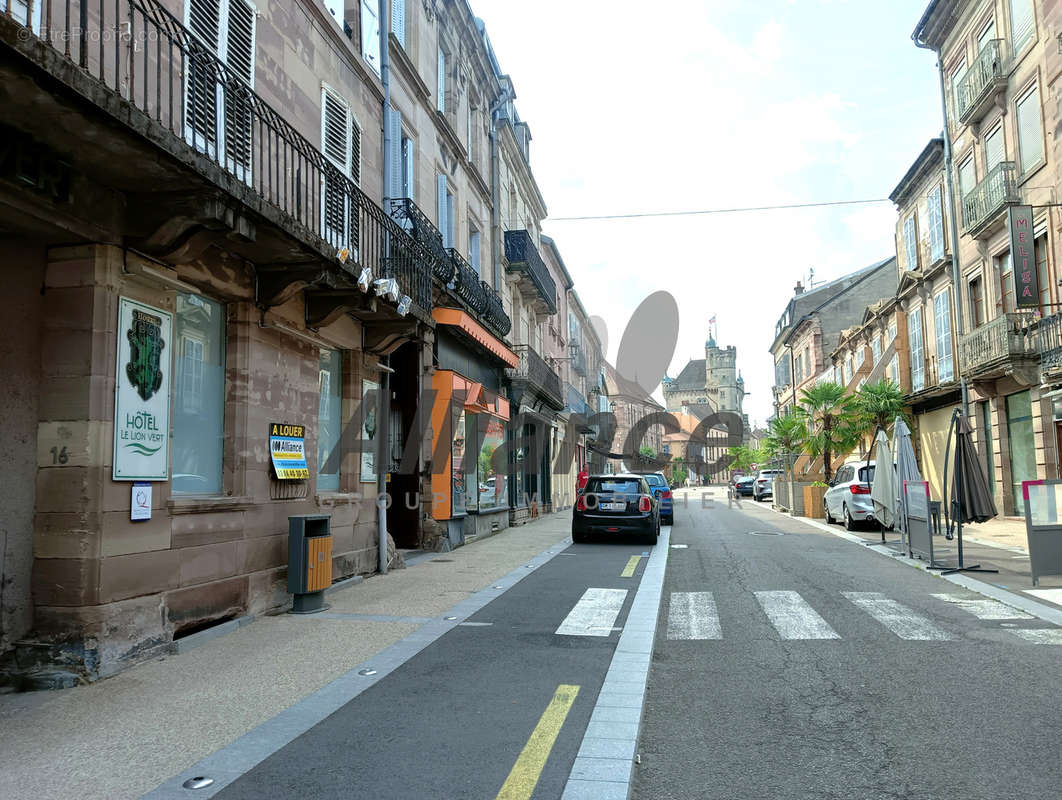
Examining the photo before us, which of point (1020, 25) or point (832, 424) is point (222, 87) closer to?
point (1020, 25)

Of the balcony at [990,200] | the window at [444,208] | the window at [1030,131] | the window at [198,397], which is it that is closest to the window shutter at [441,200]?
the window at [444,208]

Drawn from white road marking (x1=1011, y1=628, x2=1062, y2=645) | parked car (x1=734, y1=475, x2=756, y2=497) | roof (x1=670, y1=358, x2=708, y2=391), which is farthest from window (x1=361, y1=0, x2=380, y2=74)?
roof (x1=670, y1=358, x2=708, y2=391)

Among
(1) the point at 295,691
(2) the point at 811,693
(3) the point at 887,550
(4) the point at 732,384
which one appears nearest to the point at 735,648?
(2) the point at 811,693

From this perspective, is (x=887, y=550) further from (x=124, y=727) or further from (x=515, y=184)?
(x=515, y=184)

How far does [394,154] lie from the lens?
42.7ft

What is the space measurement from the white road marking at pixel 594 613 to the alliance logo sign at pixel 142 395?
3.97 m

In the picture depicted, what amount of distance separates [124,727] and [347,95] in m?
9.46

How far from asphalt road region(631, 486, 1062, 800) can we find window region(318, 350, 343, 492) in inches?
188

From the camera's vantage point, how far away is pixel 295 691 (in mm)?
5199

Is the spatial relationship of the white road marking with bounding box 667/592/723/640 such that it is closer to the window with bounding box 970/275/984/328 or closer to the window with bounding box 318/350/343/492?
the window with bounding box 318/350/343/492

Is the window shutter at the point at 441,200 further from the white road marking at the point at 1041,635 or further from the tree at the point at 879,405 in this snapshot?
the tree at the point at 879,405

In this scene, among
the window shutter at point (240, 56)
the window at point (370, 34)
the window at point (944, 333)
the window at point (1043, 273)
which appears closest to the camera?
the window shutter at point (240, 56)

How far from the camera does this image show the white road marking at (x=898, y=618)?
678 centimetres

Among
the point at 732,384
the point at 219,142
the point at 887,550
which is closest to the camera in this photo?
the point at 219,142
